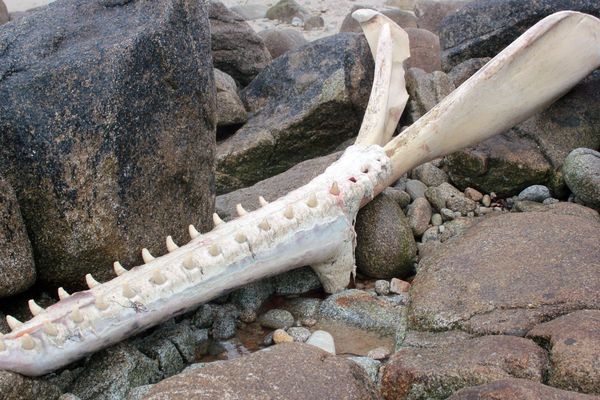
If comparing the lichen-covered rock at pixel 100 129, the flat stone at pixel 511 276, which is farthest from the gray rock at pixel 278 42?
the flat stone at pixel 511 276

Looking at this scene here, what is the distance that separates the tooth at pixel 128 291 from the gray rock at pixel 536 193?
2.88 meters

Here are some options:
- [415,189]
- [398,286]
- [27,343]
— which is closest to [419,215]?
[415,189]

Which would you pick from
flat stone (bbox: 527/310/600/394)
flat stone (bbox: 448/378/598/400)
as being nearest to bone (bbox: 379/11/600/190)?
flat stone (bbox: 527/310/600/394)

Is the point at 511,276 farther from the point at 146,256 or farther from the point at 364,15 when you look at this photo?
the point at 364,15

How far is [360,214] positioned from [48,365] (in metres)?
2.07

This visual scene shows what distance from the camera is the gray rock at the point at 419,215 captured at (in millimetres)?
4963

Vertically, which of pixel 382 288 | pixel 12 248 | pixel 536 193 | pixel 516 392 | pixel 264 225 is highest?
pixel 12 248

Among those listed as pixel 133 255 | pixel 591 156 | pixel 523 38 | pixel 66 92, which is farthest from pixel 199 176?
pixel 591 156

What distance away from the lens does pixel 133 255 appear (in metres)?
3.89

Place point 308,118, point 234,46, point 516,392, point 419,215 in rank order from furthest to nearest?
point 234,46 → point 308,118 → point 419,215 → point 516,392

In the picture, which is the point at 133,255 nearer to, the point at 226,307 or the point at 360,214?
the point at 226,307

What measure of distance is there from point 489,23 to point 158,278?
3804 mm

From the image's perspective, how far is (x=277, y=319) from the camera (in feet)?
13.5

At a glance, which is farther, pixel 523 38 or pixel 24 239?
pixel 523 38
